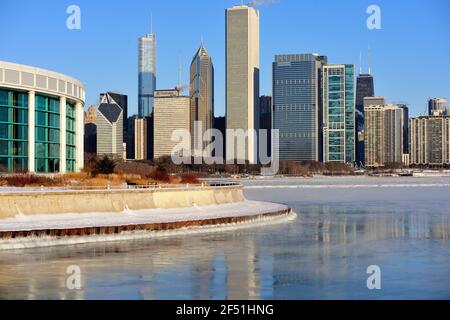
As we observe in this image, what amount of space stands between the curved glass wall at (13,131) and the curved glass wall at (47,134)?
5.35 feet

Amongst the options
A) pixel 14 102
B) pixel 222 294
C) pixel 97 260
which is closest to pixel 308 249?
pixel 97 260

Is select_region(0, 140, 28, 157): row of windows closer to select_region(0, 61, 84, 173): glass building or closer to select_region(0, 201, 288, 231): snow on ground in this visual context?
select_region(0, 61, 84, 173): glass building

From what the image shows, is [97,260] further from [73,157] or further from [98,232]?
[73,157]

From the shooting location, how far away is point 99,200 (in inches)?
1678

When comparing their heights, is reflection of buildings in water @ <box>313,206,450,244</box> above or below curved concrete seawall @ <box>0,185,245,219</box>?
below

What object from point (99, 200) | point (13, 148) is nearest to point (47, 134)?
point (13, 148)

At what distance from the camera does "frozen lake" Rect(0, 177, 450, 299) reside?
22.3 metres

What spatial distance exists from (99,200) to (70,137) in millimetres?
33173

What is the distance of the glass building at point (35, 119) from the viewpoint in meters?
62.7

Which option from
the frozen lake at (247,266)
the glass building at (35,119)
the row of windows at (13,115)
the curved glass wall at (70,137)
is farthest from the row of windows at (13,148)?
the frozen lake at (247,266)

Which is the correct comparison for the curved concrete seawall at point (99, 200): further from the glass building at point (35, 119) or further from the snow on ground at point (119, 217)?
the glass building at point (35, 119)

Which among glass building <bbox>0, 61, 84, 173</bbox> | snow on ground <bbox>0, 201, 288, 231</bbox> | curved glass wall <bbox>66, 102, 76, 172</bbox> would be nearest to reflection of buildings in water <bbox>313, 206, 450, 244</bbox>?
snow on ground <bbox>0, 201, 288, 231</bbox>

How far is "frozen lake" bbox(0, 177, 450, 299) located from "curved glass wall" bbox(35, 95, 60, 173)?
2998cm

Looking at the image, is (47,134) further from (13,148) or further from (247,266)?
(247,266)
